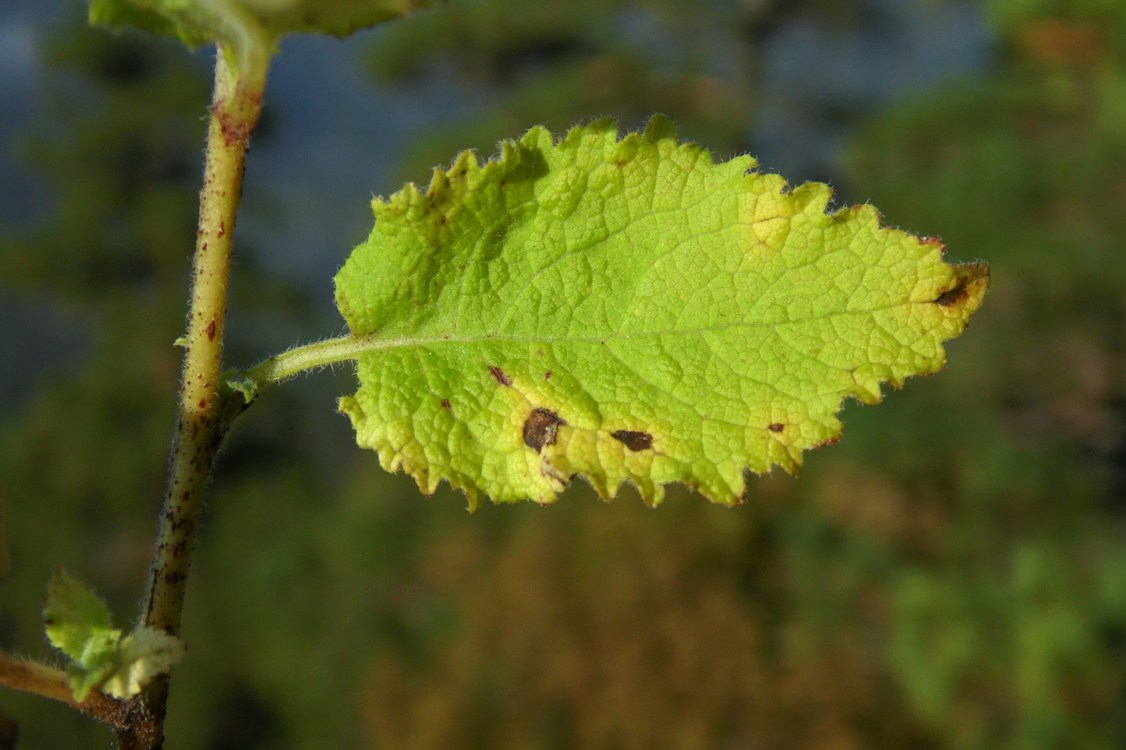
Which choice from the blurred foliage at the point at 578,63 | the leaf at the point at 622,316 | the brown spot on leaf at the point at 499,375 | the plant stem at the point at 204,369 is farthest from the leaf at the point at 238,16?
the blurred foliage at the point at 578,63

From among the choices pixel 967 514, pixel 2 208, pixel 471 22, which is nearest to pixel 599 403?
pixel 967 514

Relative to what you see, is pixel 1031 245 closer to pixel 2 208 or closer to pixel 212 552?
pixel 212 552

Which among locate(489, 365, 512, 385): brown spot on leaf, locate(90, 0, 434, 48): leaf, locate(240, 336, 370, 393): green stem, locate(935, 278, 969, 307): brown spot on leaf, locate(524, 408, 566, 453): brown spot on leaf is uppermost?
locate(90, 0, 434, 48): leaf

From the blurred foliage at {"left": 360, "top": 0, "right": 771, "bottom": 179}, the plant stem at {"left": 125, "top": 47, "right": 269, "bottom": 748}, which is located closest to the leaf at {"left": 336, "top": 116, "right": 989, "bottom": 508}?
the plant stem at {"left": 125, "top": 47, "right": 269, "bottom": 748}

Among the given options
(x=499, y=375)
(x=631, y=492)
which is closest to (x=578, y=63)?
(x=631, y=492)

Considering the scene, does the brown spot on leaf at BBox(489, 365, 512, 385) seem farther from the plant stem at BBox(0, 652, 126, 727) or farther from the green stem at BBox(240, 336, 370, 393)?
the plant stem at BBox(0, 652, 126, 727)

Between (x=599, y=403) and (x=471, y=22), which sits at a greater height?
(x=599, y=403)
